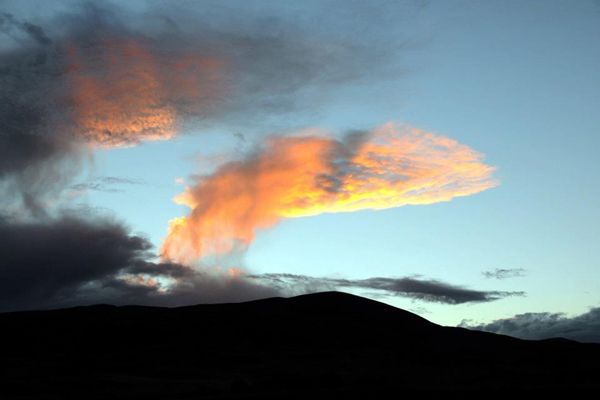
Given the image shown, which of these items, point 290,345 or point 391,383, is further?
point 290,345

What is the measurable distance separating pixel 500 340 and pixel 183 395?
7375 centimetres

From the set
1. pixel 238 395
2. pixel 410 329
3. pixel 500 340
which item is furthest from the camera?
pixel 410 329

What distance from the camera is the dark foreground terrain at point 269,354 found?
186 feet

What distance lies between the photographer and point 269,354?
309 ft

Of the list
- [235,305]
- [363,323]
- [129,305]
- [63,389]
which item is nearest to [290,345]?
[363,323]

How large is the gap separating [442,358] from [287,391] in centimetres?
4397

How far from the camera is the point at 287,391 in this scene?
5134 cm

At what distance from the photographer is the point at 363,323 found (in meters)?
119

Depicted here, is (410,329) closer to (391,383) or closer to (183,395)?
(391,383)

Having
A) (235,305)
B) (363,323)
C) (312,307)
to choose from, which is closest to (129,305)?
(235,305)

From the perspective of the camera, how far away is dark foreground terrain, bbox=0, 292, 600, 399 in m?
56.6

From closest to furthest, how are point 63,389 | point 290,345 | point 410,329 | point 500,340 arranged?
point 63,389 < point 290,345 < point 500,340 < point 410,329

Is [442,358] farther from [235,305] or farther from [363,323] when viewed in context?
[235,305]

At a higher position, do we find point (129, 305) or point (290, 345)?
point (129, 305)
